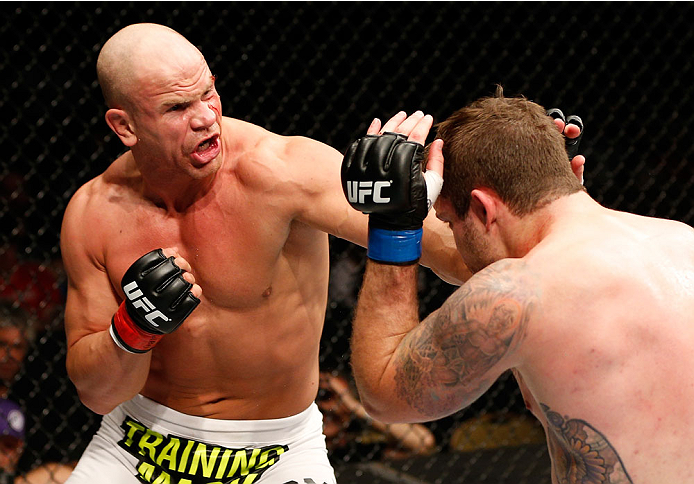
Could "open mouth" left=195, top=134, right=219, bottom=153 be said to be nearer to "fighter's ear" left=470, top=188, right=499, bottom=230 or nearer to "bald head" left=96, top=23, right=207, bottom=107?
→ "bald head" left=96, top=23, right=207, bottom=107

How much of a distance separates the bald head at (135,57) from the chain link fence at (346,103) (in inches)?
51.3

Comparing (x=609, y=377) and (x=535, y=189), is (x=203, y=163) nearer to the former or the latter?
(x=535, y=189)

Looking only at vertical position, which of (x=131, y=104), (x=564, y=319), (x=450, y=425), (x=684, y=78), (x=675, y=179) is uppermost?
(x=564, y=319)

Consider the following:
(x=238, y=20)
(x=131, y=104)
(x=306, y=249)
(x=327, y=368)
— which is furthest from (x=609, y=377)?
(x=238, y=20)

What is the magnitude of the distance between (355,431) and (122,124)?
1.77 meters

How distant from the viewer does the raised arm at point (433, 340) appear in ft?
Answer: 3.81

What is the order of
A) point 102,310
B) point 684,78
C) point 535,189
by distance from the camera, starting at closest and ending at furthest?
point 535,189
point 102,310
point 684,78

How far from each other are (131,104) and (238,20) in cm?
177

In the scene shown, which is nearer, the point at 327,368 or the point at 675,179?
the point at 327,368

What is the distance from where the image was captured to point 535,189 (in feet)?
4.13

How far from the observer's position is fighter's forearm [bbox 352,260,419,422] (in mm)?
1301

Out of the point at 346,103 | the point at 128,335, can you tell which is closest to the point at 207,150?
the point at 128,335

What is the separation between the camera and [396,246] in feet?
4.30

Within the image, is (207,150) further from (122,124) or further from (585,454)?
(585,454)
